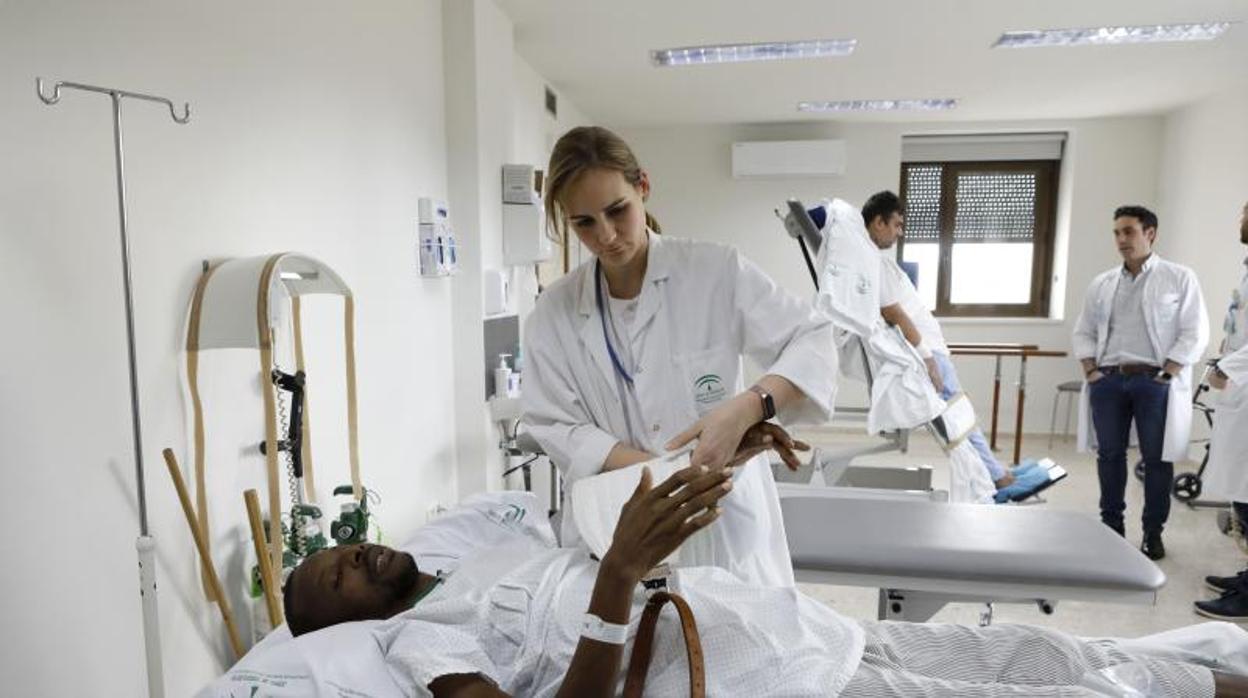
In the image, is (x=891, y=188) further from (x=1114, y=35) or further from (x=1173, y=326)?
(x=1173, y=326)

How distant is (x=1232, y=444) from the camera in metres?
2.94

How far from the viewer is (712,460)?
1.13 metres

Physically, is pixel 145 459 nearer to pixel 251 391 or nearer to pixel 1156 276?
pixel 251 391

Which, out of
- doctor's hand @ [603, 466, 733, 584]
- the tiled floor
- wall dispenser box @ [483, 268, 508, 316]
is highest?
wall dispenser box @ [483, 268, 508, 316]

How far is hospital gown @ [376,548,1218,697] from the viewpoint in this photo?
1.14 metres

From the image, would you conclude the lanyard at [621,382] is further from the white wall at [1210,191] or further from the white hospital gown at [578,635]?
the white wall at [1210,191]

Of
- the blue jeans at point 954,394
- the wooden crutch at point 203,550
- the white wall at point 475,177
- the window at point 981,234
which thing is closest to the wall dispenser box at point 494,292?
the white wall at point 475,177

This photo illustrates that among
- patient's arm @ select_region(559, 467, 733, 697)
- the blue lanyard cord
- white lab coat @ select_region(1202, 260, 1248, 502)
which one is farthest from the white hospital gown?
white lab coat @ select_region(1202, 260, 1248, 502)

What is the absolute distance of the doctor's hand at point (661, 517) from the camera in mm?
1001

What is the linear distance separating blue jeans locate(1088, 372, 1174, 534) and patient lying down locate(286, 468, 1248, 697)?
2.37 meters

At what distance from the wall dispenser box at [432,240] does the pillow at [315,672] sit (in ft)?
5.30

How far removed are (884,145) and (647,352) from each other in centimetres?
483

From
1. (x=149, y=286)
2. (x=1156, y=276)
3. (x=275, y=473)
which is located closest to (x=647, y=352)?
(x=275, y=473)

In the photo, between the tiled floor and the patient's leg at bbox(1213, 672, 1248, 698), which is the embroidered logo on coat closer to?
the patient's leg at bbox(1213, 672, 1248, 698)
